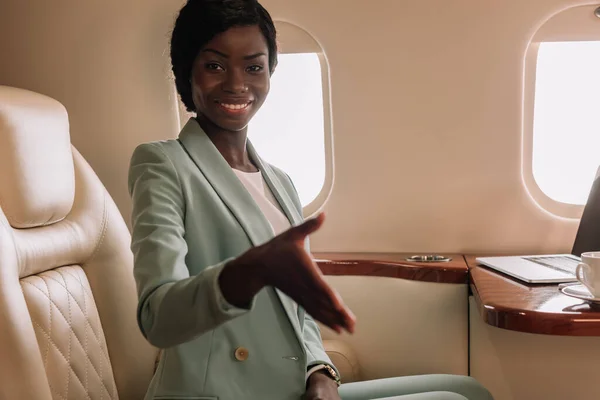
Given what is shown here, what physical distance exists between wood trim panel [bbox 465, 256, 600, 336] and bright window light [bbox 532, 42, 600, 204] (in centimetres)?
58

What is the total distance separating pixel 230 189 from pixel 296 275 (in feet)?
1.26

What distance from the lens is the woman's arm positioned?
68 centimetres

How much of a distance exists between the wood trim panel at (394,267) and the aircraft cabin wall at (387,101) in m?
0.10

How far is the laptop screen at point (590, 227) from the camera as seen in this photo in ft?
5.20

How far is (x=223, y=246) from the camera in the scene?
93 cm

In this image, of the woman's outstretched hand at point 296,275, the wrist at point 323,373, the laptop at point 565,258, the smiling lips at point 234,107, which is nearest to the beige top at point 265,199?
the smiling lips at point 234,107

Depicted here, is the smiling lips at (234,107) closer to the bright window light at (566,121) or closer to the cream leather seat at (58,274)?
the cream leather seat at (58,274)

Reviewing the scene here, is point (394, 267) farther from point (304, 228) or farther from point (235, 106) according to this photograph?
point (304, 228)

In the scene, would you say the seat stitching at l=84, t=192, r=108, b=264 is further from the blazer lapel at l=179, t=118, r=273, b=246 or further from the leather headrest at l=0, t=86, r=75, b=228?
the blazer lapel at l=179, t=118, r=273, b=246

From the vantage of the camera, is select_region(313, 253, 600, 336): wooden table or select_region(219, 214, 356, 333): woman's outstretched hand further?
select_region(313, 253, 600, 336): wooden table

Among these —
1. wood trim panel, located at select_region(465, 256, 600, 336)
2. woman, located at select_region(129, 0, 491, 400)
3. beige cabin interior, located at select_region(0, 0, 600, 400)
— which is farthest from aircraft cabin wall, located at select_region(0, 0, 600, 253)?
woman, located at select_region(129, 0, 491, 400)

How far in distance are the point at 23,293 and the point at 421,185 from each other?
113cm

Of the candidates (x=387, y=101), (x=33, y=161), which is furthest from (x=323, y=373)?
(x=387, y=101)

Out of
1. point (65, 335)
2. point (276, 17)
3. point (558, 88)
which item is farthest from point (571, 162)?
point (65, 335)
